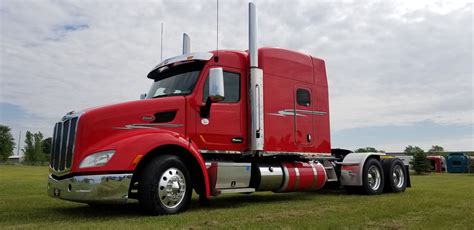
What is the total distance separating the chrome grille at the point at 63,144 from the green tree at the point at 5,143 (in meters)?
108

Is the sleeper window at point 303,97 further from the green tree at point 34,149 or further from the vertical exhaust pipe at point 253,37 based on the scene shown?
the green tree at point 34,149

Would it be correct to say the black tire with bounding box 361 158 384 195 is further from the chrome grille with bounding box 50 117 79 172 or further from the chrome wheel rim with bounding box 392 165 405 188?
the chrome grille with bounding box 50 117 79 172

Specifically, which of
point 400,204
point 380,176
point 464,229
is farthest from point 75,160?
point 380,176

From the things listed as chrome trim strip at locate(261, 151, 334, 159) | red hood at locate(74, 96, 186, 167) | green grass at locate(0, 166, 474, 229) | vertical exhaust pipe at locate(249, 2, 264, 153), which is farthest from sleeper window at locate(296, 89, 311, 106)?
red hood at locate(74, 96, 186, 167)

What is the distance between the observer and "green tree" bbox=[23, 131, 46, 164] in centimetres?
9375

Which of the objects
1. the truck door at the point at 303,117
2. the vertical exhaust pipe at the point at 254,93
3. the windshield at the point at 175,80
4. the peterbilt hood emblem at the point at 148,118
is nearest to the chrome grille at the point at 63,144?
the peterbilt hood emblem at the point at 148,118

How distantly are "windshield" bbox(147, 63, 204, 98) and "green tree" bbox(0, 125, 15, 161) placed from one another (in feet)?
352

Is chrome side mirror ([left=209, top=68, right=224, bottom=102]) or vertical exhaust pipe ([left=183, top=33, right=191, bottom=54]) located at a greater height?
vertical exhaust pipe ([left=183, top=33, right=191, bottom=54])

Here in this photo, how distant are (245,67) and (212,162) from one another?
2.31 meters

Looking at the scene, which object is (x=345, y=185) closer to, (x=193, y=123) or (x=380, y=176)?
(x=380, y=176)

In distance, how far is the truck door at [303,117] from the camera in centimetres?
1078

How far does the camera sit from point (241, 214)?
306 inches

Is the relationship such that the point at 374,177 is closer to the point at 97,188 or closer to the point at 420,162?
the point at 97,188

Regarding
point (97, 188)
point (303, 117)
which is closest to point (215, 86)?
point (97, 188)
